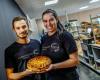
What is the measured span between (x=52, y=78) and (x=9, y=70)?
36 cm

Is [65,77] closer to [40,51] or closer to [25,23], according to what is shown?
[40,51]

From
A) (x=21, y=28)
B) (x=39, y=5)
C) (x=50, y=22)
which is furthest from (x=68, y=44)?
(x=39, y=5)

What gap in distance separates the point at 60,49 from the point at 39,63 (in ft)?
0.69

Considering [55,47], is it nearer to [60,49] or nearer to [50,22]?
[60,49]

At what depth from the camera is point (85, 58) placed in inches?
315

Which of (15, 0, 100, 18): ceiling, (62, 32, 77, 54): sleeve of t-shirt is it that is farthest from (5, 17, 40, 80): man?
(15, 0, 100, 18): ceiling

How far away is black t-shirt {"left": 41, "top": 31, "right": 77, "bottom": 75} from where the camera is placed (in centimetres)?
165

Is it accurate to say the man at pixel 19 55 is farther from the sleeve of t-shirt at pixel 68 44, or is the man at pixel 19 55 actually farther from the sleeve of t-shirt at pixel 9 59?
the sleeve of t-shirt at pixel 68 44

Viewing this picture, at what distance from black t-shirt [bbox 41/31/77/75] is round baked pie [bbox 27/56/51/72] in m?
0.08

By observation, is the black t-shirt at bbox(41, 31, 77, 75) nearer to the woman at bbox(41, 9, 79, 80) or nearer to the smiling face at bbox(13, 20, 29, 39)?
the woman at bbox(41, 9, 79, 80)

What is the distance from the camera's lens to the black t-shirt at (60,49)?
165 cm

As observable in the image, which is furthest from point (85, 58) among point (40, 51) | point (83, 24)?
point (40, 51)

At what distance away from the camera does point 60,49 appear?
1.67m

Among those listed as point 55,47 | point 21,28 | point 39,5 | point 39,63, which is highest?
point 39,5
